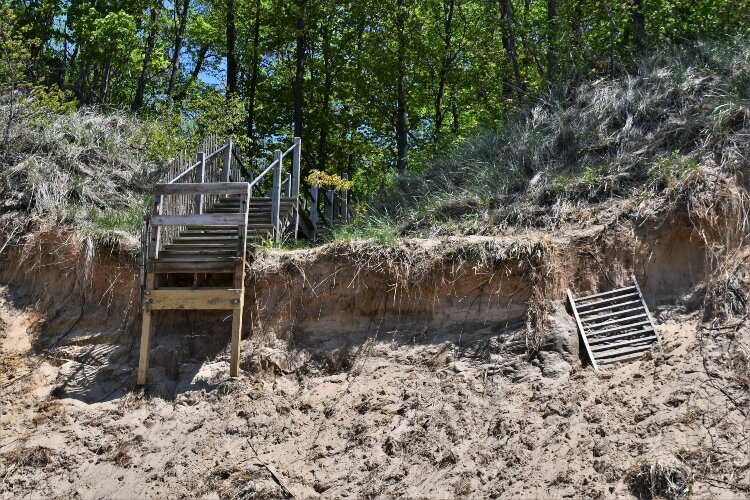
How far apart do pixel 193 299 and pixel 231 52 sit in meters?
10.9

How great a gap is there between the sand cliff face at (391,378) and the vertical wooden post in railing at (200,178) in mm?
1176

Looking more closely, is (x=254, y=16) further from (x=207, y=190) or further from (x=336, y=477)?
(x=336, y=477)

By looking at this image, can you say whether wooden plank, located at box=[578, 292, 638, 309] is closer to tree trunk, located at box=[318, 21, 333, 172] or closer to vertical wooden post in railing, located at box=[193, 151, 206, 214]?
vertical wooden post in railing, located at box=[193, 151, 206, 214]

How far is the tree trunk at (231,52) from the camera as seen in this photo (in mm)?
21234

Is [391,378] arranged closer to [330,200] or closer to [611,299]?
[611,299]

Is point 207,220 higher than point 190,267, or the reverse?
point 207,220

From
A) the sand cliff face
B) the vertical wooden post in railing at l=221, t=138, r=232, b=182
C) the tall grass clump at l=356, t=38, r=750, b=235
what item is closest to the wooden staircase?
the sand cliff face

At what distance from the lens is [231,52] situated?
2134 centimetres

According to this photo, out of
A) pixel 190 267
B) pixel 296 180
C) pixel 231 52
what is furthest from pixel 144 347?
pixel 231 52

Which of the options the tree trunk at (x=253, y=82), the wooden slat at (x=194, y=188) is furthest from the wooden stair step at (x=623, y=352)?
the tree trunk at (x=253, y=82)

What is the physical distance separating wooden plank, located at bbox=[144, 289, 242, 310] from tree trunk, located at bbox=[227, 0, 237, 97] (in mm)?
9962

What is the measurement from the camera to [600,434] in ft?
31.5

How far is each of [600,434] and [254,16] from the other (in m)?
14.9

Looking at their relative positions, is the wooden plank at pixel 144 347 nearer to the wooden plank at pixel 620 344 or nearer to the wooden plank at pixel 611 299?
the wooden plank at pixel 611 299
